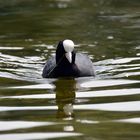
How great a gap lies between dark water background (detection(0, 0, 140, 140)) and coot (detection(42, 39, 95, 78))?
7.1 inches

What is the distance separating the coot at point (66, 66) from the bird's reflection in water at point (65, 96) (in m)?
0.19

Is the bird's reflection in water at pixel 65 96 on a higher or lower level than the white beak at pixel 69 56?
lower

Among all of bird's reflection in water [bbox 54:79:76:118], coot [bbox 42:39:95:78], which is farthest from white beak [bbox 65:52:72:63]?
bird's reflection in water [bbox 54:79:76:118]

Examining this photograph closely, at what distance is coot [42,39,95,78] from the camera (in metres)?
10.2

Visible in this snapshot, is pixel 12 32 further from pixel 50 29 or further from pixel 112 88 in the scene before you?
pixel 112 88

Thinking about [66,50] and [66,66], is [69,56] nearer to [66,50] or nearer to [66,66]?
[66,50]

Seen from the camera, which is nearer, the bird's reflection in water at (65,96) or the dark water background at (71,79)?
the dark water background at (71,79)

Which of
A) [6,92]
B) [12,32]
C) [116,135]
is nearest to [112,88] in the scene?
[6,92]

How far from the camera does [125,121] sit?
721 cm

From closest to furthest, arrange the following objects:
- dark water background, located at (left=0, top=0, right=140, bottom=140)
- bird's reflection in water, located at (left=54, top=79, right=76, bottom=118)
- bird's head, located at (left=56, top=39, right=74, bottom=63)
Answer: dark water background, located at (left=0, top=0, right=140, bottom=140) → bird's reflection in water, located at (left=54, top=79, right=76, bottom=118) → bird's head, located at (left=56, top=39, right=74, bottom=63)

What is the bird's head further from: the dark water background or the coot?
the dark water background

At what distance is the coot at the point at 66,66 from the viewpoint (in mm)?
10195

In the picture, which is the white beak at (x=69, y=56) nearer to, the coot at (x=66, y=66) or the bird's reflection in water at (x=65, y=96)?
the coot at (x=66, y=66)

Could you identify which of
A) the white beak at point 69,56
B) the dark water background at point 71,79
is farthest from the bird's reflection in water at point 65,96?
the white beak at point 69,56
